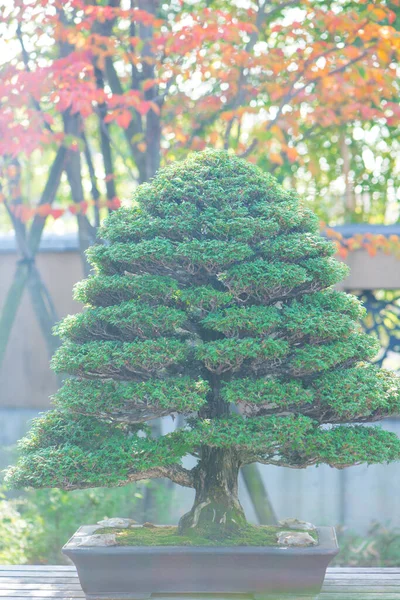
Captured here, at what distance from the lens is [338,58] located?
433cm

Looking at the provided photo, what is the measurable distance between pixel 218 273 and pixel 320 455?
0.71 m

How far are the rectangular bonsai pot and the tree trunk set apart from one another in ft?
0.62

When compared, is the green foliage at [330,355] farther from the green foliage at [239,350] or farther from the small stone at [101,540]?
the small stone at [101,540]

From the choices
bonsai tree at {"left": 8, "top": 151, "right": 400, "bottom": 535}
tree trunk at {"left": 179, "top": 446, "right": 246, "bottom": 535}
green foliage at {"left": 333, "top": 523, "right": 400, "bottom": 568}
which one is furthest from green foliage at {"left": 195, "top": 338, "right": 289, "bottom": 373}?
→ green foliage at {"left": 333, "top": 523, "right": 400, "bottom": 568}

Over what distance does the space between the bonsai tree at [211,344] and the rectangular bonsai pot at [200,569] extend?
20 centimetres

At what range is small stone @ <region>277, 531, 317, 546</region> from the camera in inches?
97.7

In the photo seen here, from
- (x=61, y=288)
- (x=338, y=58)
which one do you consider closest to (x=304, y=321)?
(x=338, y=58)

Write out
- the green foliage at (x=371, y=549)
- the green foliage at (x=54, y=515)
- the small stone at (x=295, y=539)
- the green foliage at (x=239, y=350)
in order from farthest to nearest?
the green foliage at (x=371, y=549) → the green foliage at (x=54, y=515) → the small stone at (x=295, y=539) → the green foliage at (x=239, y=350)

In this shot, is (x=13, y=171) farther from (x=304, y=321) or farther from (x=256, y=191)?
(x=304, y=321)

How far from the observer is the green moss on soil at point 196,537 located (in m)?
2.49

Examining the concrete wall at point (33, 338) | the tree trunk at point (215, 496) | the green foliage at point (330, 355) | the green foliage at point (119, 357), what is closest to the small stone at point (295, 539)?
the tree trunk at point (215, 496)

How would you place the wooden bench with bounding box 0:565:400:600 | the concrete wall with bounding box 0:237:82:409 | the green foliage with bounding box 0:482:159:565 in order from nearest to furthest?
the wooden bench with bounding box 0:565:400:600, the green foliage with bounding box 0:482:159:565, the concrete wall with bounding box 0:237:82:409

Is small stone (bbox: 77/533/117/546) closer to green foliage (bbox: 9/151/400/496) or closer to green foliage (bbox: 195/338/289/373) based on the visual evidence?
green foliage (bbox: 9/151/400/496)

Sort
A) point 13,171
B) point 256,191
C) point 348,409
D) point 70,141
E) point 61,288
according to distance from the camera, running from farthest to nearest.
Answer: point 61,288
point 13,171
point 70,141
point 256,191
point 348,409
